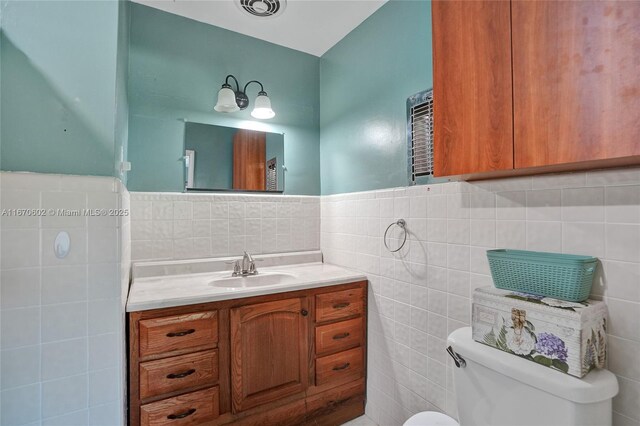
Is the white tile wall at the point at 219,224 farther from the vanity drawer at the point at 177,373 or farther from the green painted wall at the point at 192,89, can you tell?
the vanity drawer at the point at 177,373

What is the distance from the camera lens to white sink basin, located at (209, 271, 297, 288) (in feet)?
6.45

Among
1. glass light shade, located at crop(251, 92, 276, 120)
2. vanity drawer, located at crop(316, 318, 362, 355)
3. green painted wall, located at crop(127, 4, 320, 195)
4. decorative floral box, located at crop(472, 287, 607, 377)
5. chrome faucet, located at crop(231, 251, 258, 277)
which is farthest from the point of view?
glass light shade, located at crop(251, 92, 276, 120)

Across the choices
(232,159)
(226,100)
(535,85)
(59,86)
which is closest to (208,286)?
(232,159)

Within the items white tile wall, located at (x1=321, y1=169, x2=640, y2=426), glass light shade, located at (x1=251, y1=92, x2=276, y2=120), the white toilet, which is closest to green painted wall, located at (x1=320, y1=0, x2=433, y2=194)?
white tile wall, located at (x1=321, y1=169, x2=640, y2=426)

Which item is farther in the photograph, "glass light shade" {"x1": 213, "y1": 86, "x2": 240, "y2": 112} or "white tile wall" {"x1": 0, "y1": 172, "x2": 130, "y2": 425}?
"glass light shade" {"x1": 213, "y1": 86, "x2": 240, "y2": 112}

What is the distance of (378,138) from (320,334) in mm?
1248

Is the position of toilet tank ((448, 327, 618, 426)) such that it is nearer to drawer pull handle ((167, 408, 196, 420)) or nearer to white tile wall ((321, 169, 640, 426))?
white tile wall ((321, 169, 640, 426))

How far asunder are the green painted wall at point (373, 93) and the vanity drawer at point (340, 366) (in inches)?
42.0

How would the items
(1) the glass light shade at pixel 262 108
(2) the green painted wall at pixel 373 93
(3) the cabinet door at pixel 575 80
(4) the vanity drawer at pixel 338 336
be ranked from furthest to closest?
(1) the glass light shade at pixel 262 108 < (4) the vanity drawer at pixel 338 336 < (2) the green painted wall at pixel 373 93 < (3) the cabinet door at pixel 575 80

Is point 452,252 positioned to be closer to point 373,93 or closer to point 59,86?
point 373,93

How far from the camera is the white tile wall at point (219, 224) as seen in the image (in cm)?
193

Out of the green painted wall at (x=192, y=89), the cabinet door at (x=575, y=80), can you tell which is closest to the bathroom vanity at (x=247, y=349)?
the green painted wall at (x=192, y=89)

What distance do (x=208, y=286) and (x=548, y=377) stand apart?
5.02ft

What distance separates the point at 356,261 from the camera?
2111 millimetres
